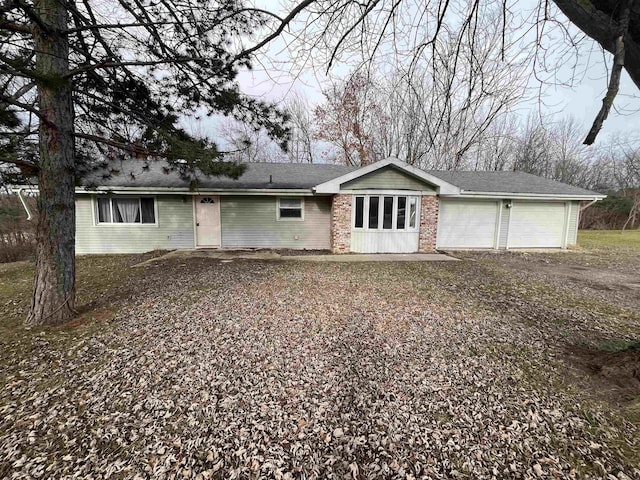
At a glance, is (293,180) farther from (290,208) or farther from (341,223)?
(341,223)

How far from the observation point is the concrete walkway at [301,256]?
29.3 feet

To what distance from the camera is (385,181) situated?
32.1ft

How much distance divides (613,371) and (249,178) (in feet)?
36.2

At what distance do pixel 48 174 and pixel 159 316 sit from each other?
2.45 metres

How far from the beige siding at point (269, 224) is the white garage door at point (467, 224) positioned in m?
4.78

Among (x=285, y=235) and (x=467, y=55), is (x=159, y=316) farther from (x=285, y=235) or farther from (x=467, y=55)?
(x=285, y=235)

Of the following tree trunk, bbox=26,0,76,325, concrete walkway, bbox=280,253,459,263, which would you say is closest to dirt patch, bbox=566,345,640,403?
concrete walkway, bbox=280,253,459,263

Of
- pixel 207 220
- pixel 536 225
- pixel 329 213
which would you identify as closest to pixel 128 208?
pixel 207 220

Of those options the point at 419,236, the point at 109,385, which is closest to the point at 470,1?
the point at 109,385

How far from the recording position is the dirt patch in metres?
2.50

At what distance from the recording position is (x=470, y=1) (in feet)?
10.2

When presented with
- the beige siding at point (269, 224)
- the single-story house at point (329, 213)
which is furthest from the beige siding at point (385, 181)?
the beige siding at point (269, 224)

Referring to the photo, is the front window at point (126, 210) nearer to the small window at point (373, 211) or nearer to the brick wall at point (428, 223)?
the small window at point (373, 211)

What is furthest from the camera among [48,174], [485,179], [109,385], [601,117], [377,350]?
[485,179]
